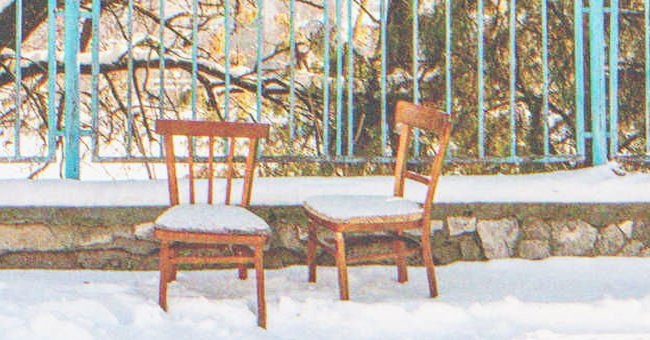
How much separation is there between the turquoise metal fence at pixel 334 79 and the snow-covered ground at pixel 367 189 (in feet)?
0.36

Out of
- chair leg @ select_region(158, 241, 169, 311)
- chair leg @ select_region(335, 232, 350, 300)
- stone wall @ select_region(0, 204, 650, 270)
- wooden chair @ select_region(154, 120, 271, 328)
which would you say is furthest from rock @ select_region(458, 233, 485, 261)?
chair leg @ select_region(158, 241, 169, 311)

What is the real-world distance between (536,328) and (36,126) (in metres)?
3.58

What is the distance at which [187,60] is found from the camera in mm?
6004

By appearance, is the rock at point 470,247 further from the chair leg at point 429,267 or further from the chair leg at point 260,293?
the chair leg at point 260,293

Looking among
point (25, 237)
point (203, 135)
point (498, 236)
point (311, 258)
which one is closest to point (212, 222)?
point (203, 135)

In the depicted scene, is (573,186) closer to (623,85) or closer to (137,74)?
(623,85)

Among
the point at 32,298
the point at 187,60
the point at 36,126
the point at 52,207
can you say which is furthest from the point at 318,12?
the point at 32,298

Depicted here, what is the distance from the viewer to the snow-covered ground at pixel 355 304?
12.1ft

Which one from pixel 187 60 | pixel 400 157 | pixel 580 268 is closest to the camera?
pixel 400 157

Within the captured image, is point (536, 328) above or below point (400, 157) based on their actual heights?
below

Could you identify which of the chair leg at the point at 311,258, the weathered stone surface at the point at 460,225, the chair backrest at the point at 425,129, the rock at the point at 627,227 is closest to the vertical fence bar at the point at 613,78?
the rock at the point at 627,227

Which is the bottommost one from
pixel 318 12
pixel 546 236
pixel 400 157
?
pixel 546 236

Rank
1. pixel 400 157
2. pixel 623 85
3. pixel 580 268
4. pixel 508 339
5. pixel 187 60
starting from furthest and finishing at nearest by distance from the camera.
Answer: pixel 187 60 < pixel 623 85 < pixel 580 268 < pixel 400 157 < pixel 508 339

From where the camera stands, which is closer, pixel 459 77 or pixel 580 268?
pixel 580 268
